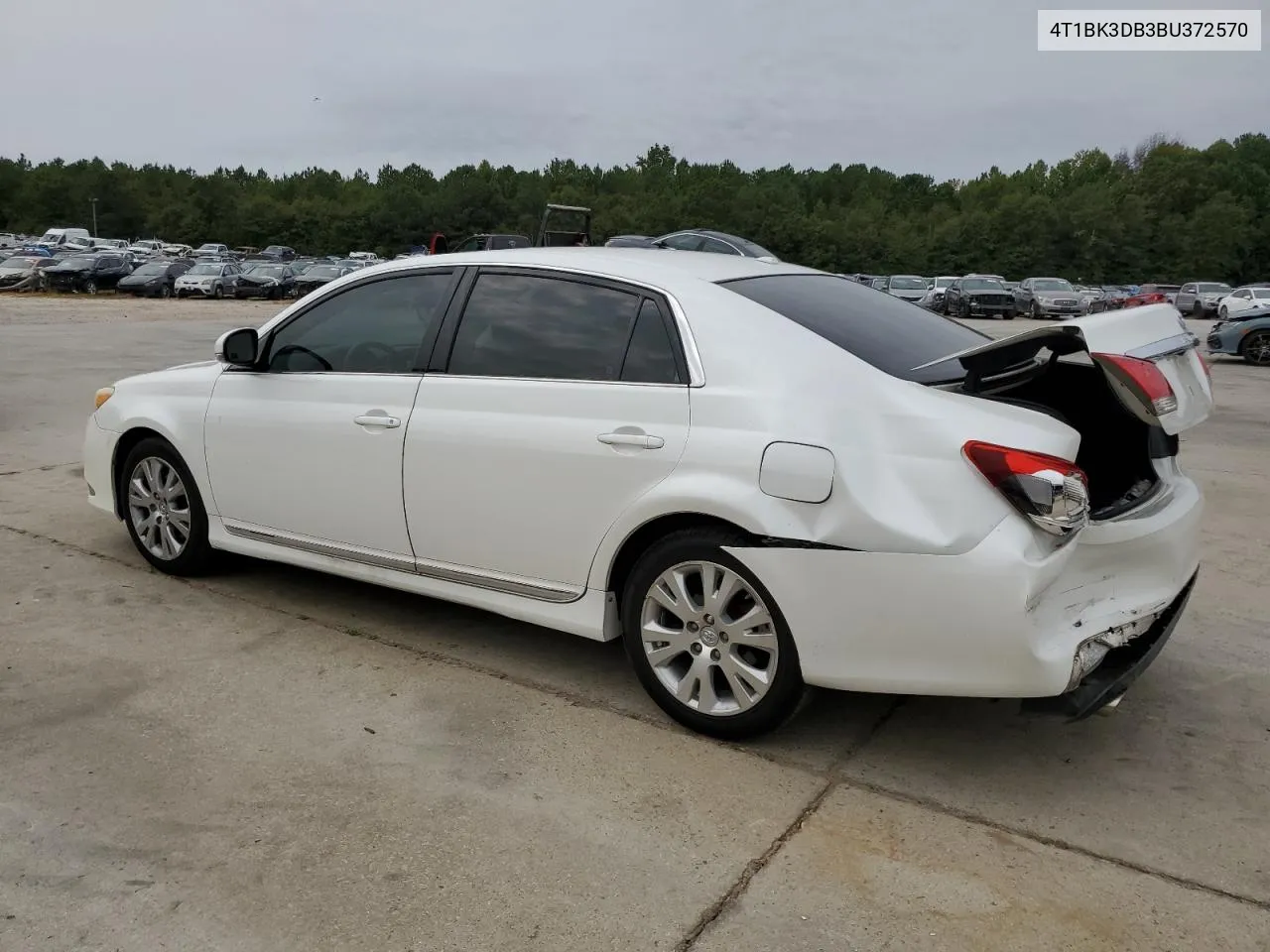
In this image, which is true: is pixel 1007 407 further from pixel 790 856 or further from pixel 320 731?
pixel 320 731

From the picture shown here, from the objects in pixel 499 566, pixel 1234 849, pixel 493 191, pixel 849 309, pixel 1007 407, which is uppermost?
pixel 493 191

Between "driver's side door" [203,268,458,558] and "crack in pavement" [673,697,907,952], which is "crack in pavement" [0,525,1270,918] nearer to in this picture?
"crack in pavement" [673,697,907,952]

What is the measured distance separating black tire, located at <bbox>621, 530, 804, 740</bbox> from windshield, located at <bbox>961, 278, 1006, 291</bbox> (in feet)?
122

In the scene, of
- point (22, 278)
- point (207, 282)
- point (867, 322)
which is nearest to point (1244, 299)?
point (207, 282)

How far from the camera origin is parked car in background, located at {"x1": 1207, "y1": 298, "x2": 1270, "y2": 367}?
750 inches

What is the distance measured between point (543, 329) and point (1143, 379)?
203cm

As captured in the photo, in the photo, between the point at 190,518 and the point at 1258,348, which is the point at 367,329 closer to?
the point at 190,518

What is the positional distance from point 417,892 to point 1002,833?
1636mm

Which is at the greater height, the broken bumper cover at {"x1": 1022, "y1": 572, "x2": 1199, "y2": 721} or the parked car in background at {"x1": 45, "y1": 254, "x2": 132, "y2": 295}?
the parked car in background at {"x1": 45, "y1": 254, "x2": 132, "y2": 295}

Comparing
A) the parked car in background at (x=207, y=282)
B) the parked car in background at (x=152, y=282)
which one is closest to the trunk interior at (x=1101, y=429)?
the parked car in background at (x=207, y=282)

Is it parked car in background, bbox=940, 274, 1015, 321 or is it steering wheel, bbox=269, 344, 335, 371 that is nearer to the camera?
steering wheel, bbox=269, 344, 335, 371

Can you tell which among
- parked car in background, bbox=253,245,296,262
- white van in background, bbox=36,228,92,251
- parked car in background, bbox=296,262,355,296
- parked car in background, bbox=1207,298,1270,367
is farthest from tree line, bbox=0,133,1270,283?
parked car in background, bbox=1207,298,1270,367

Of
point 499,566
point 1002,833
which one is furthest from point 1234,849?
point 499,566

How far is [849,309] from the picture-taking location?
13.0 ft
